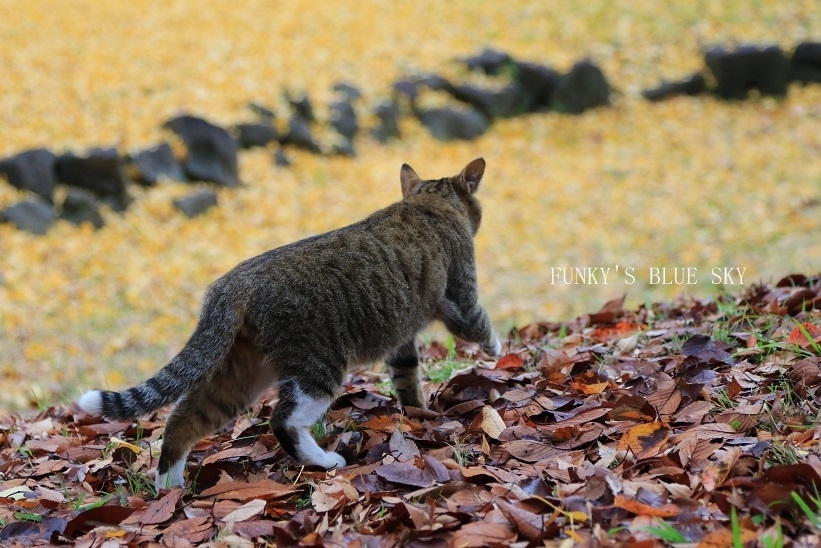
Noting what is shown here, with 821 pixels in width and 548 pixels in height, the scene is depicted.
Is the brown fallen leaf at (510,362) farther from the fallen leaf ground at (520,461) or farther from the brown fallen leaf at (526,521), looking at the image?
the brown fallen leaf at (526,521)

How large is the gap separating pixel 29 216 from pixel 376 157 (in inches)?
233

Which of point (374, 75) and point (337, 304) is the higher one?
point (374, 75)

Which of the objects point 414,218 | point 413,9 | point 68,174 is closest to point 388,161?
point 68,174

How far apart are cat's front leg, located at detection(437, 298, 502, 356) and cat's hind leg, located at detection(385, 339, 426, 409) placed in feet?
0.80

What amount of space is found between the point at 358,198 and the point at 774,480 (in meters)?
10.8

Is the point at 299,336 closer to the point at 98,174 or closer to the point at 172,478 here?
the point at 172,478

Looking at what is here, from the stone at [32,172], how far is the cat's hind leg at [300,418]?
9.24m

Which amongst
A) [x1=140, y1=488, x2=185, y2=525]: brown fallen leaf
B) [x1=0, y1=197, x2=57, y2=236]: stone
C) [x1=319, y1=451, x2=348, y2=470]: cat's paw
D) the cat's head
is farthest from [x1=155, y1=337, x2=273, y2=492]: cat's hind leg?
[x1=0, y1=197, x2=57, y2=236]: stone

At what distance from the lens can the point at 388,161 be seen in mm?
14992

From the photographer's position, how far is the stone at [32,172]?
11.9 m

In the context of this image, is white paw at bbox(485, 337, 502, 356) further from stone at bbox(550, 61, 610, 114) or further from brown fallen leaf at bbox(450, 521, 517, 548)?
stone at bbox(550, 61, 610, 114)

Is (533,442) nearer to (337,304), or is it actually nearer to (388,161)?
(337,304)

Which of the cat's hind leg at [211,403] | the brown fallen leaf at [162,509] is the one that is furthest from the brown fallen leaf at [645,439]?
the brown fallen leaf at [162,509]

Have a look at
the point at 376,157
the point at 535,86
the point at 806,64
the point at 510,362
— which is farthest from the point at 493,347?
the point at 806,64
